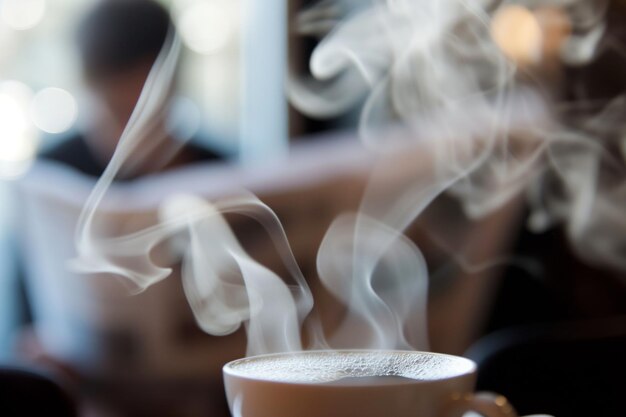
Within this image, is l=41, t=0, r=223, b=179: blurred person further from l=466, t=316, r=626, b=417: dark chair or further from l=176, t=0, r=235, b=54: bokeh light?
l=466, t=316, r=626, b=417: dark chair

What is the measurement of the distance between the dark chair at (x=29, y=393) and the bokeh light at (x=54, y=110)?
153 cm

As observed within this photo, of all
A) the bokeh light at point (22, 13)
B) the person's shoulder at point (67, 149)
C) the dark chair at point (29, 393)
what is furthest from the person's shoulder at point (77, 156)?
the dark chair at point (29, 393)

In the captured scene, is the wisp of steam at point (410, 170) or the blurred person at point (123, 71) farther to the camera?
the blurred person at point (123, 71)

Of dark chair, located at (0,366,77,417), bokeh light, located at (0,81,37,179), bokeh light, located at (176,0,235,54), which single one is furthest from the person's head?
dark chair, located at (0,366,77,417)

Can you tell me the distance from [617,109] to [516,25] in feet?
1.43

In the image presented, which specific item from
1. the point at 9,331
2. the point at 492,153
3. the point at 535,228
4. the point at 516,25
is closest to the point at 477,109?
the point at 492,153

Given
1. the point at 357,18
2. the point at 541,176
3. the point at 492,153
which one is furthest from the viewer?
the point at 541,176

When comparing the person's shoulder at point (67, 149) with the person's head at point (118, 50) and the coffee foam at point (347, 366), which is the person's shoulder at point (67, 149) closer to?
the person's head at point (118, 50)

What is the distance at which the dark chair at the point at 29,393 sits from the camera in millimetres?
784

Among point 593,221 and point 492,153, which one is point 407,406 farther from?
point 593,221

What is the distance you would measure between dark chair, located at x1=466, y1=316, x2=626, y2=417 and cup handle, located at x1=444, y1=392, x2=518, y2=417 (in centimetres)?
47

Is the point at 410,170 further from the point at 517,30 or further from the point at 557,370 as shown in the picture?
the point at 517,30

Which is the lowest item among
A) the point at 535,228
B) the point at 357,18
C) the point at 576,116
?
the point at 535,228

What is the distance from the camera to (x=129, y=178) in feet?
5.61
